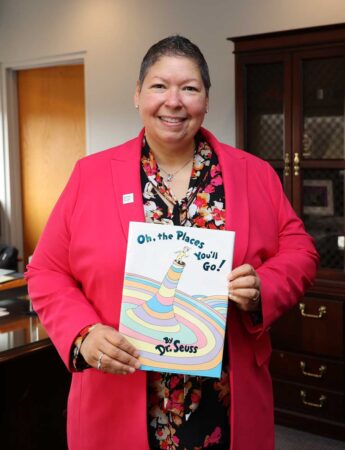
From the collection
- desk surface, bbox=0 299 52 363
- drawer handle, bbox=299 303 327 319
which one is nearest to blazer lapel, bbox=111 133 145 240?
desk surface, bbox=0 299 52 363

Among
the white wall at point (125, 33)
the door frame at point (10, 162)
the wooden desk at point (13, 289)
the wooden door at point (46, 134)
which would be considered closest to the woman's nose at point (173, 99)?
the wooden desk at point (13, 289)

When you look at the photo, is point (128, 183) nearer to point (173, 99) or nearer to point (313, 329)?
point (173, 99)

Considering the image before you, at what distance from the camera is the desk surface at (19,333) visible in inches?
76.3

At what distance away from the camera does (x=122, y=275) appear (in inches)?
51.0

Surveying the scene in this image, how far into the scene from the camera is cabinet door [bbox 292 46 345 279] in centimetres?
310

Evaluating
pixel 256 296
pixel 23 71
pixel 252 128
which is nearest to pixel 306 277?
pixel 256 296

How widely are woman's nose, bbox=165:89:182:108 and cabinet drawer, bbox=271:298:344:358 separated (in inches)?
81.1

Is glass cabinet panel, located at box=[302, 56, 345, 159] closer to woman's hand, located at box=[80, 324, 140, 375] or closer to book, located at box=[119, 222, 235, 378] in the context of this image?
book, located at box=[119, 222, 235, 378]

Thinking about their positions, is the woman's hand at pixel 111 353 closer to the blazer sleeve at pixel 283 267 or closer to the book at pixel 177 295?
the book at pixel 177 295

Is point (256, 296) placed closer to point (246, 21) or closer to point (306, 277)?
point (306, 277)

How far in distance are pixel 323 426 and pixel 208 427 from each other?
211 cm

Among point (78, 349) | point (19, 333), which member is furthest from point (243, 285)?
point (19, 333)

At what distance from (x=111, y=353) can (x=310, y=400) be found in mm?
2326

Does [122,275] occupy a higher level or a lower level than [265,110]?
lower
